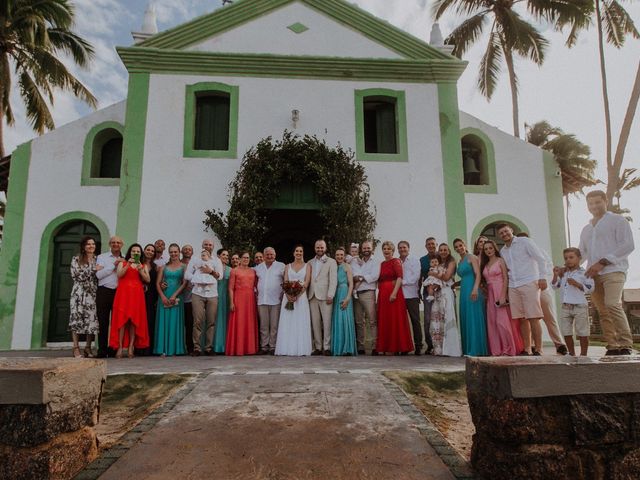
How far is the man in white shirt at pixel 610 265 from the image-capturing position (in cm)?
526

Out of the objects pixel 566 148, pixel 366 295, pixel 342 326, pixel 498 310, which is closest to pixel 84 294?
pixel 342 326

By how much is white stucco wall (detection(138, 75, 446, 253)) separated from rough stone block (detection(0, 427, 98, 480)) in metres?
7.00

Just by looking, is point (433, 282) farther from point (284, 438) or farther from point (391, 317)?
point (284, 438)

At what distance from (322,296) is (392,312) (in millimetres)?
1108

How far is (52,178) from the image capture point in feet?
34.3

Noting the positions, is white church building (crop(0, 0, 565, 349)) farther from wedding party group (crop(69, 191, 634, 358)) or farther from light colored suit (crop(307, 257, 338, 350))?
light colored suit (crop(307, 257, 338, 350))

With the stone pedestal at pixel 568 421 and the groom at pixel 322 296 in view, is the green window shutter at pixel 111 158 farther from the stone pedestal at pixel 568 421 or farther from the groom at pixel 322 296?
the stone pedestal at pixel 568 421

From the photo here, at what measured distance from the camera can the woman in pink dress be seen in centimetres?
664

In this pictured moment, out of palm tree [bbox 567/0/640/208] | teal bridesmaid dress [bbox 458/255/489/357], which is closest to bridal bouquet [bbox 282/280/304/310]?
teal bridesmaid dress [bbox 458/255/489/357]

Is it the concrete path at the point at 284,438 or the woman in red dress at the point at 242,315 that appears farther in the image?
the woman in red dress at the point at 242,315

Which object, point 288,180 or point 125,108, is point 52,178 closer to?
point 125,108

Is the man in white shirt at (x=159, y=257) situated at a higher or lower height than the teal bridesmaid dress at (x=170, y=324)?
higher

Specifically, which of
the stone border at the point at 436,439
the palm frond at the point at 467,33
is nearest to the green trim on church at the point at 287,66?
the palm frond at the point at 467,33

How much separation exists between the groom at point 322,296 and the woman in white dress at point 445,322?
1.57 m
